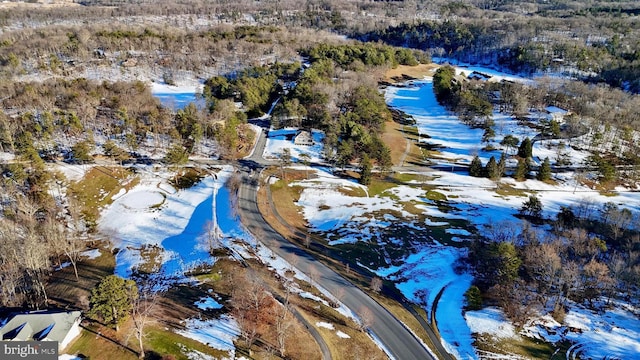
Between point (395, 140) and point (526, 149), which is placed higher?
point (526, 149)

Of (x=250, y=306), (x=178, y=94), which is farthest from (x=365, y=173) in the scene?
(x=178, y=94)

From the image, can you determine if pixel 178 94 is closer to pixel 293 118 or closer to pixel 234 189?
pixel 293 118

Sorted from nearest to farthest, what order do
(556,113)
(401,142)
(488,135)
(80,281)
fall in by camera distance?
(80,281) < (488,135) < (401,142) < (556,113)

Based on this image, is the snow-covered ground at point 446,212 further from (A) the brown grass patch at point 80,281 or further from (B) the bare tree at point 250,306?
(A) the brown grass patch at point 80,281

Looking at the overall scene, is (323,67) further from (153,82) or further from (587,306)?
(587,306)

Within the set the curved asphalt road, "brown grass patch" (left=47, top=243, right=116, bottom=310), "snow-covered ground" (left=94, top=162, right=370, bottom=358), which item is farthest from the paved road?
"brown grass patch" (left=47, top=243, right=116, bottom=310)

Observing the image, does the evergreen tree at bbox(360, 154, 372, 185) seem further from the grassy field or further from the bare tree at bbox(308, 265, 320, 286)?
the grassy field

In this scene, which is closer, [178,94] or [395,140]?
[395,140]
